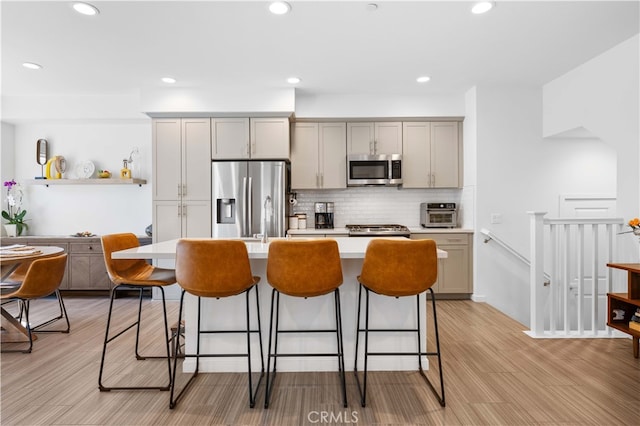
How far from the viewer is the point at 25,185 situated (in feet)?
16.6

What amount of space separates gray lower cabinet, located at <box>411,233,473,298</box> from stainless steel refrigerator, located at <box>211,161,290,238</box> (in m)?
1.90

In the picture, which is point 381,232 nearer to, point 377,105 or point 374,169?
point 374,169

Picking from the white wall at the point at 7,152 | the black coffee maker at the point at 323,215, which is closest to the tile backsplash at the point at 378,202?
the black coffee maker at the point at 323,215

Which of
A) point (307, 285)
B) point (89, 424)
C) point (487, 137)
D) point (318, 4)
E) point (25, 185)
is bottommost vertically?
point (89, 424)

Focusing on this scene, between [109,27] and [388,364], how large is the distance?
355 centimetres

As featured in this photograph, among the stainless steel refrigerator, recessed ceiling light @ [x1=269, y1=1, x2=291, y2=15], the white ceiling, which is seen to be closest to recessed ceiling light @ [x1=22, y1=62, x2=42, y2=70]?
the white ceiling

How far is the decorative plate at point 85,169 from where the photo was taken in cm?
500

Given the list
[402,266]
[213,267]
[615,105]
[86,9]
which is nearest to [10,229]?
[86,9]

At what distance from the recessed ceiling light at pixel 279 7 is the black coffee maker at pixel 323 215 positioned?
2645mm

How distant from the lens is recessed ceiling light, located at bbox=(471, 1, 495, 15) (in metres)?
2.59

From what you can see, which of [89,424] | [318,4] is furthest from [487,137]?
[89,424]

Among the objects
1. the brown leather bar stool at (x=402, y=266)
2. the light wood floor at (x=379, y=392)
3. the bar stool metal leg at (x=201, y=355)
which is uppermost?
the brown leather bar stool at (x=402, y=266)

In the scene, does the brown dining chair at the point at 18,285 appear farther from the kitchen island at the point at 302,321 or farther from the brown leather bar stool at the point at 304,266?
the brown leather bar stool at the point at 304,266

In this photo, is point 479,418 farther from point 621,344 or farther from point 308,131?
point 308,131
